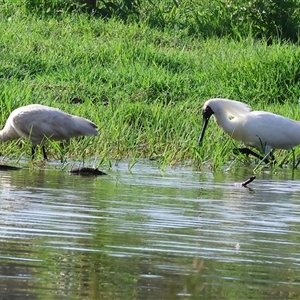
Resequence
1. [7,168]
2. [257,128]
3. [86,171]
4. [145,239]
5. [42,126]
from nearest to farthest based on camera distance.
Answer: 1. [145,239]
2. [86,171]
3. [7,168]
4. [42,126]
5. [257,128]

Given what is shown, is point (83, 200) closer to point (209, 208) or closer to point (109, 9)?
point (209, 208)

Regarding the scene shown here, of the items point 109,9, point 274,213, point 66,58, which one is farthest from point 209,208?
point 109,9

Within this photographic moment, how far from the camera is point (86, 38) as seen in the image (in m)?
15.0

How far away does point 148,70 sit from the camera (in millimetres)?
13375

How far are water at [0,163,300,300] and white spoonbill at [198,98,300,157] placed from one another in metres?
2.11

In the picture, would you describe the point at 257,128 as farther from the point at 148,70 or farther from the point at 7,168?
the point at 148,70

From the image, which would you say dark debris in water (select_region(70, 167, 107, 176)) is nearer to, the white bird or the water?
the water

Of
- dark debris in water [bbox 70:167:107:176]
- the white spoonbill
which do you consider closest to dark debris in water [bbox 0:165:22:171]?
dark debris in water [bbox 70:167:107:176]

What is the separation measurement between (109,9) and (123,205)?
10.0 m

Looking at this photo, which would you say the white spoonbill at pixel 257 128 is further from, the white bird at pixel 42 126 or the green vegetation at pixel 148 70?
the white bird at pixel 42 126

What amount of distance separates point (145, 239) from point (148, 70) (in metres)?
8.12

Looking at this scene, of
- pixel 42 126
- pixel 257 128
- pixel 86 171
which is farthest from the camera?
pixel 257 128

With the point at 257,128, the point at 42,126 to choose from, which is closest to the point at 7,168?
the point at 42,126

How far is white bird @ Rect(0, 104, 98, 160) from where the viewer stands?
1004 centimetres
